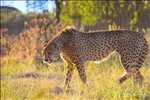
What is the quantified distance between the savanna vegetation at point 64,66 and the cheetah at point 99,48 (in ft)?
0.90

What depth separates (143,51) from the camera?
10.7 meters

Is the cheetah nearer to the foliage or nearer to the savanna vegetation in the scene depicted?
the savanna vegetation

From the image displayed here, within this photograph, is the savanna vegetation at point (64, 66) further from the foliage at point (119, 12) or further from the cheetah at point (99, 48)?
the cheetah at point (99, 48)

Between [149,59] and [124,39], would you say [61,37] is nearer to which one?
[124,39]

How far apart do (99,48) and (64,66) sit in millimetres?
1701

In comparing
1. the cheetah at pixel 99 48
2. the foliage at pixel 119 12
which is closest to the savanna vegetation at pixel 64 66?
the foliage at pixel 119 12

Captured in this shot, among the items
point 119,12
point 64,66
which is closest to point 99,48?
point 64,66

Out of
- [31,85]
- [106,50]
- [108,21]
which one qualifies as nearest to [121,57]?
[106,50]

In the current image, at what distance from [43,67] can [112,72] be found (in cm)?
282

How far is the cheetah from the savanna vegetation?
27 centimetres

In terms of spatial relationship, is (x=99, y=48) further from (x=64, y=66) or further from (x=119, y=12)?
(x=119, y=12)

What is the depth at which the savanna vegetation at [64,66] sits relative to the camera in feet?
30.7

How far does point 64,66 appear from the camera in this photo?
1233cm

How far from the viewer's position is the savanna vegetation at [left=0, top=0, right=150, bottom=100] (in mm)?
9367
